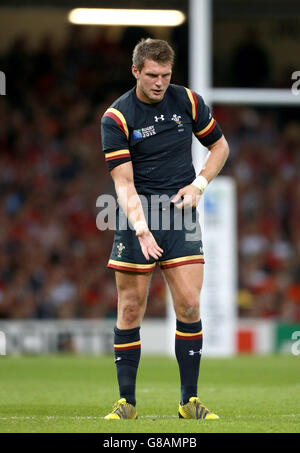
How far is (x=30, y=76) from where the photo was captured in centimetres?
1831

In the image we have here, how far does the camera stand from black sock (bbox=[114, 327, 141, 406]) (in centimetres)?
555

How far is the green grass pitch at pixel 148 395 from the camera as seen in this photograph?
5.11m

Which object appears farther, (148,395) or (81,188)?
(81,188)

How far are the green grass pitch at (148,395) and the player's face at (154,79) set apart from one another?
1.80m

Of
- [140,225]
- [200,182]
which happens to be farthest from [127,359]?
[200,182]

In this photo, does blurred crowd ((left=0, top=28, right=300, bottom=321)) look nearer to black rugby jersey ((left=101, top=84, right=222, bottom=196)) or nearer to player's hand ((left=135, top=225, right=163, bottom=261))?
black rugby jersey ((left=101, top=84, right=222, bottom=196))

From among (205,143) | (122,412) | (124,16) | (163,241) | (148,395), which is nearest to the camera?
(122,412)

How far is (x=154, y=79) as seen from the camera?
17.8 ft

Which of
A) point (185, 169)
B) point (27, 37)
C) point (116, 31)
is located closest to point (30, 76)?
point (27, 37)

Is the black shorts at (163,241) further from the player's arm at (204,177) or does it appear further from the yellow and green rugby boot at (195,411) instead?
the yellow and green rugby boot at (195,411)

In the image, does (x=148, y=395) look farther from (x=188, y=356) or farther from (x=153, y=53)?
(x=153, y=53)

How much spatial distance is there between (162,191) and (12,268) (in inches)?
436

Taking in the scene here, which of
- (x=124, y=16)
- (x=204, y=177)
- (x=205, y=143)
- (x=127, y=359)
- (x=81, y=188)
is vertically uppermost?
(x=124, y=16)

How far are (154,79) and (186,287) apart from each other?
3.83ft
